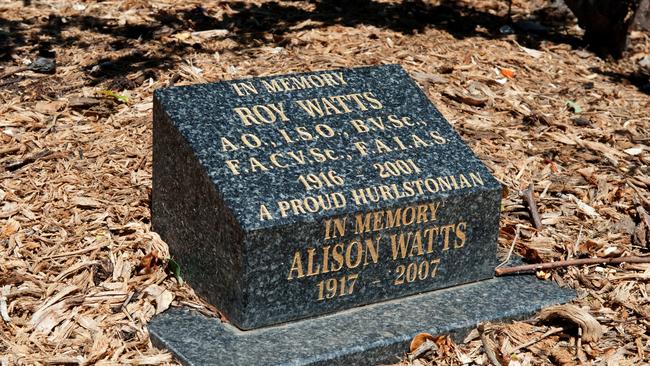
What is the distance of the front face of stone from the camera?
4.54 meters

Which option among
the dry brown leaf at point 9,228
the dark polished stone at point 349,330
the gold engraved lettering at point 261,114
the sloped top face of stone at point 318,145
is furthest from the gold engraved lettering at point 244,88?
the dry brown leaf at point 9,228

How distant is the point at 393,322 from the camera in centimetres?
471

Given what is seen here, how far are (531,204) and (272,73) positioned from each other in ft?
6.75

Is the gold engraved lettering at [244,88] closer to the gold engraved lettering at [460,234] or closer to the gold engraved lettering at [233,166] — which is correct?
the gold engraved lettering at [233,166]

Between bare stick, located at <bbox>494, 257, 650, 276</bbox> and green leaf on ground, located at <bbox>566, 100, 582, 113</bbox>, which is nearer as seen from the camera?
bare stick, located at <bbox>494, 257, 650, 276</bbox>

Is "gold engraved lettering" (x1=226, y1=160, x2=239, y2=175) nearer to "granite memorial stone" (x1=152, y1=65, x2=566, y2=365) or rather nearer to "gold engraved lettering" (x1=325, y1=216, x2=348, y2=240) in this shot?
"granite memorial stone" (x1=152, y1=65, x2=566, y2=365)

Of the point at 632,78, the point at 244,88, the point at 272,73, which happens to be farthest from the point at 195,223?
the point at 632,78

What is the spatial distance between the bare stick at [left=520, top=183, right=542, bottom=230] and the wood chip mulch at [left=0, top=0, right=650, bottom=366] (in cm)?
5

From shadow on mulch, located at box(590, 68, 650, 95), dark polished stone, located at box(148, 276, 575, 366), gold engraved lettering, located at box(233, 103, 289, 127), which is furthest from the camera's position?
shadow on mulch, located at box(590, 68, 650, 95)

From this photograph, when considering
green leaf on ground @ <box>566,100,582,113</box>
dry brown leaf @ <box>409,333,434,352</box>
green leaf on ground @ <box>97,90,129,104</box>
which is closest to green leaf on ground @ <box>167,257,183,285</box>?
dry brown leaf @ <box>409,333,434,352</box>

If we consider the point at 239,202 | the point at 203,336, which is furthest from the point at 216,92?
the point at 203,336

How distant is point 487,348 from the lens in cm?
471

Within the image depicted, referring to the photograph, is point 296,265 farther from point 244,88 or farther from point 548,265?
point 548,265

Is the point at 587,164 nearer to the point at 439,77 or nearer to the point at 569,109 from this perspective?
the point at 569,109
